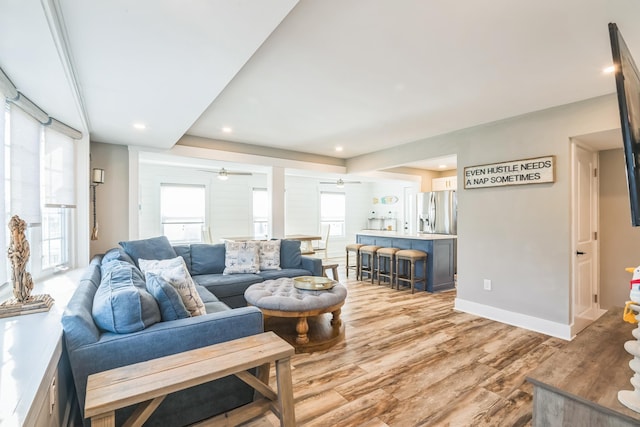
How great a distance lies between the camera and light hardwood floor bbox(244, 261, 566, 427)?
6.36 feet

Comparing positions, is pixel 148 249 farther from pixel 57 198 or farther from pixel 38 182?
pixel 38 182

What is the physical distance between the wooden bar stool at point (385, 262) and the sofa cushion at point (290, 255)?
1.68 m

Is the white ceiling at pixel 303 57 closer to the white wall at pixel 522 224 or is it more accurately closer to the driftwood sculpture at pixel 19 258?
the white wall at pixel 522 224

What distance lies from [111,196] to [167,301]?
10.1 ft

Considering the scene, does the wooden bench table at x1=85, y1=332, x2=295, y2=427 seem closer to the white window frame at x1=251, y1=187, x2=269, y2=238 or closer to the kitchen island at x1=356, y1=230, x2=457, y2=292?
the kitchen island at x1=356, y1=230, x2=457, y2=292

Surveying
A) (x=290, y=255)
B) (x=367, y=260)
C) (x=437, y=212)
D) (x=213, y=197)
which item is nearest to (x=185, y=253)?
(x=290, y=255)

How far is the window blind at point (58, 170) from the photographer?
112 inches

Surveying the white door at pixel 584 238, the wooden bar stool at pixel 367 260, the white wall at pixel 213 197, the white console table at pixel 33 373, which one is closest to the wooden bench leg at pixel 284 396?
the white console table at pixel 33 373

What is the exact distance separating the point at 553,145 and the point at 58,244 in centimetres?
545

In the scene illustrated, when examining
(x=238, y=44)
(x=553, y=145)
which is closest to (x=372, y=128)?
(x=553, y=145)

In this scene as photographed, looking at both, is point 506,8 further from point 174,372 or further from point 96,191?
point 96,191

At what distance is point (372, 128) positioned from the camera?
4105mm

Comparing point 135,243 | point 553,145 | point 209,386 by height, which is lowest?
point 209,386

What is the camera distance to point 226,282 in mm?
3740
